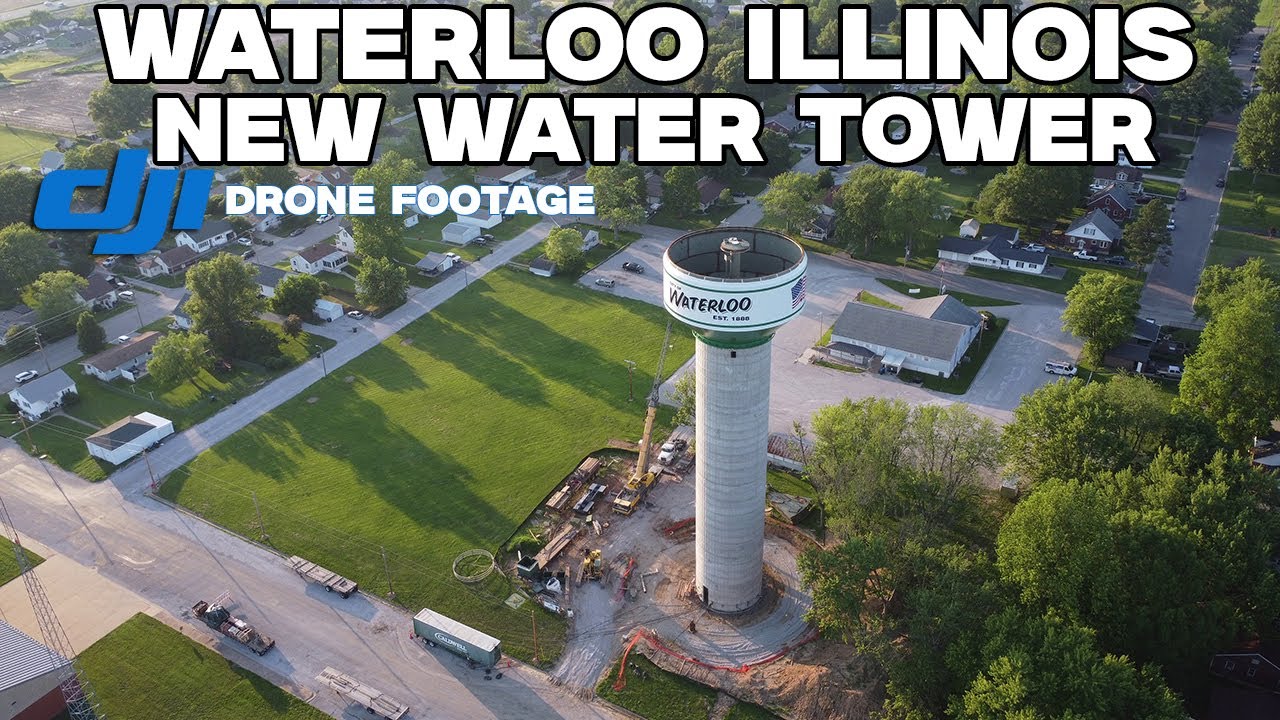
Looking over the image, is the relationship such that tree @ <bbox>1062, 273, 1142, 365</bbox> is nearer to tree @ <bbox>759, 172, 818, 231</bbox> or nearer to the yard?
tree @ <bbox>759, 172, 818, 231</bbox>

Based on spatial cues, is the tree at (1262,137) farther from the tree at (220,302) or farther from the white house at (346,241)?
the tree at (220,302)

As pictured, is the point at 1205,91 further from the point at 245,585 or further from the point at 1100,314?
the point at 245,585

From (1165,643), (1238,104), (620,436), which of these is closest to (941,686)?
(1165,643)

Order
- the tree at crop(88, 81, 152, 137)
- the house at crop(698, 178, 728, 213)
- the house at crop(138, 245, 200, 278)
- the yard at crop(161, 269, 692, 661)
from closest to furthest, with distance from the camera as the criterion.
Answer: the yard at crop(161, 269, 692, 661) → the house at crop(138, 245, 200, 278) → the house at crop(698, 178, 728, 213) → the tree at crop(88, 81, 152, 137)

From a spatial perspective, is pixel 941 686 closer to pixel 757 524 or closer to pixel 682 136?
pixel 757 524

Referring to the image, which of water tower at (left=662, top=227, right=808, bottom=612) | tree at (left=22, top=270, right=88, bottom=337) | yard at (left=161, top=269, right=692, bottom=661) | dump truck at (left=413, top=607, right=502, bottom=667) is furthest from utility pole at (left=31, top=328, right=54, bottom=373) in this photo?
water tower at (left=662, top=227, right=808, bottom=612)

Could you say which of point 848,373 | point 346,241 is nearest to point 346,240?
point 346,241

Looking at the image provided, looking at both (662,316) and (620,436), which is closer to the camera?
(620,436)
